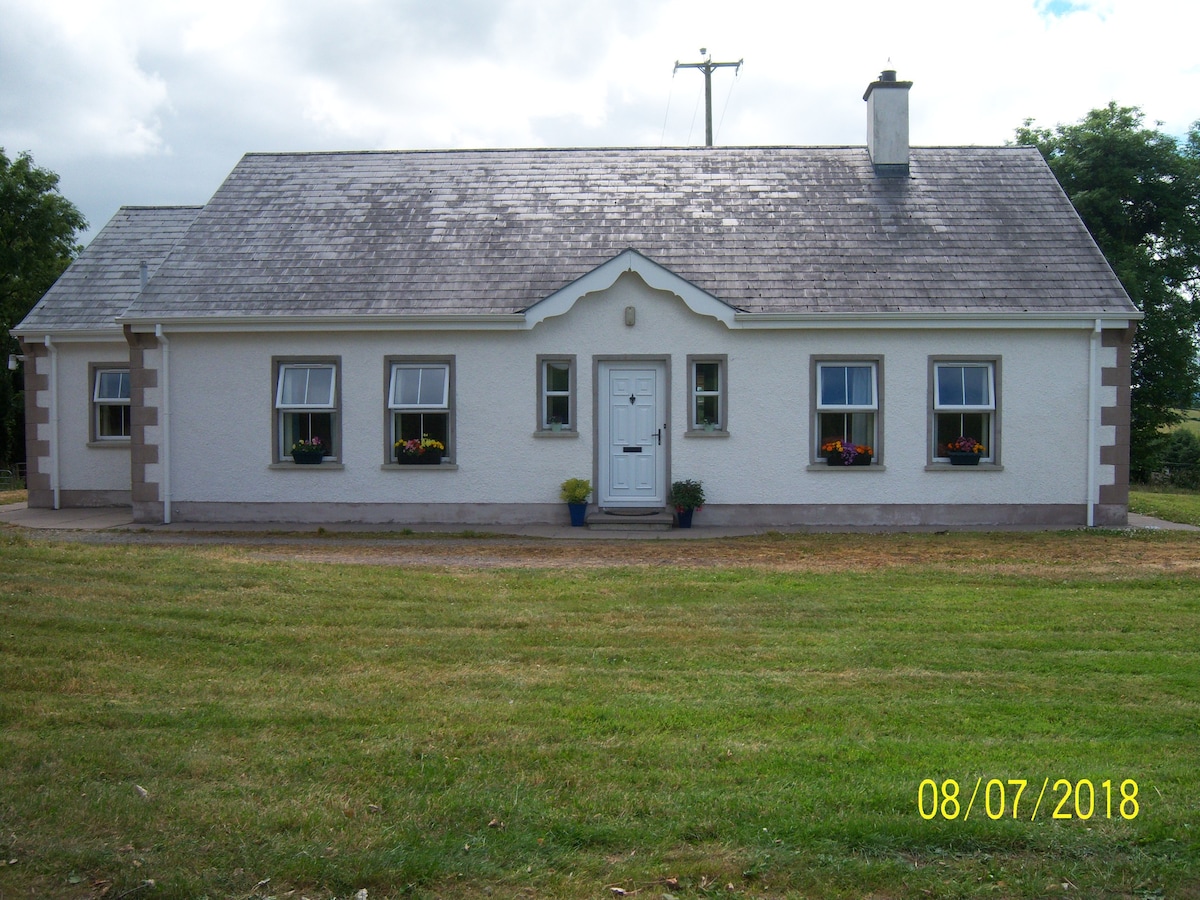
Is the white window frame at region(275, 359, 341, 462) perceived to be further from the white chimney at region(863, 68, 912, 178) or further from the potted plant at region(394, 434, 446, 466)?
the white chimney at region(863, 68, 912, 178)

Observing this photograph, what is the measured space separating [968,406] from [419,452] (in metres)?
8.21

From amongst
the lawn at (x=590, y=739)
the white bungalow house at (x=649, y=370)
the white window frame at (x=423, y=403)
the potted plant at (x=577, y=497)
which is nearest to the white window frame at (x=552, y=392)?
the white bungalow house at (x=649, y=370)

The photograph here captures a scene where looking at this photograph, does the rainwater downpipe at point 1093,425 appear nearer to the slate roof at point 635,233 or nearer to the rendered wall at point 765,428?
the rendered wall at point 765,428

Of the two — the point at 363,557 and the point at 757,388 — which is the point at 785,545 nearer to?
the point at 757,388

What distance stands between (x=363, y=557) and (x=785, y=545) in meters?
5.27

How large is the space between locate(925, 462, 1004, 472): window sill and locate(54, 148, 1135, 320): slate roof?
Result: 228cm

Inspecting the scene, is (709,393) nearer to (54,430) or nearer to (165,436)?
(165,436)

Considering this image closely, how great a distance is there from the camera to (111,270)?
1947 cm

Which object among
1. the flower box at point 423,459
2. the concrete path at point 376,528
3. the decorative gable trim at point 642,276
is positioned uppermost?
the decorative gable trim at point 642,276

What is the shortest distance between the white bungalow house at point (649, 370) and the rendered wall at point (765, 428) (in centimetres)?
3

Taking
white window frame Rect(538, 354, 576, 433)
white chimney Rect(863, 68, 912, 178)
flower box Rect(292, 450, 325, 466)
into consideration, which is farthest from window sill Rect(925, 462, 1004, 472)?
flower box Rect(292, 450, 325, 466)

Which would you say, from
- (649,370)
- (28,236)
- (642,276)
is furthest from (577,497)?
(28,236)

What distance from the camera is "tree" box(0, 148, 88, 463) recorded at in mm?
36625

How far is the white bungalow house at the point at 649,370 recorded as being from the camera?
15.7 metres
